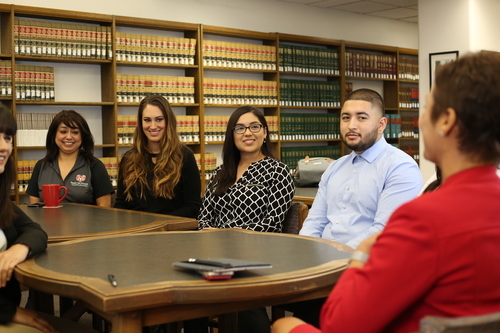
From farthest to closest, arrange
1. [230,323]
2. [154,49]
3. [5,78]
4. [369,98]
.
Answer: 1. [154,49]
2. [5,78]
3. [369,98]
4. [230,323]

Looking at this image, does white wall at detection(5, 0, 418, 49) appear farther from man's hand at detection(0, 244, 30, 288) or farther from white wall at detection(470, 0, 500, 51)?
man's hand at detection(0, 244, 30, 288)

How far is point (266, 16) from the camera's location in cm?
750

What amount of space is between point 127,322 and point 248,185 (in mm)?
1692

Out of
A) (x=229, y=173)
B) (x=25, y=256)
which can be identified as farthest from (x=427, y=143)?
(x=229, y=173)

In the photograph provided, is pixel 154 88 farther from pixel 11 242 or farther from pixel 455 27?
pixel 11 242

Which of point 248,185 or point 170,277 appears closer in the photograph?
point 170,277

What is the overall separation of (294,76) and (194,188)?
14.7ft

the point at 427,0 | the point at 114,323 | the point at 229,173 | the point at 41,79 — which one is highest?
the point at 427,0

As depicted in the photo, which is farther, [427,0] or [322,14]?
[322,14]

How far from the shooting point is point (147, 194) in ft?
11.8

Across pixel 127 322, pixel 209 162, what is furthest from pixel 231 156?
pixel 209 162

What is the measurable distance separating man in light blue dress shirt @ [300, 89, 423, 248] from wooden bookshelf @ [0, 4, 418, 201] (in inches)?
140

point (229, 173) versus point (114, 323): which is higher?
point (229, 173)

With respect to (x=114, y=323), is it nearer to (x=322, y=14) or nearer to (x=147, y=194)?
(x=147, y=194)
